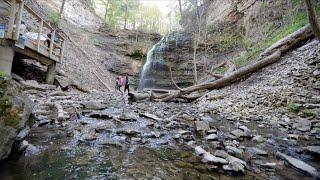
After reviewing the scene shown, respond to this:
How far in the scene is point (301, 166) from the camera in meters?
2.47

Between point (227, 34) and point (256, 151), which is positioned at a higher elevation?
point (227, 34)

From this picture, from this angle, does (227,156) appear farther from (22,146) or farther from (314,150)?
(22,146)

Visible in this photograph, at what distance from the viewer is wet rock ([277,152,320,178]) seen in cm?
232

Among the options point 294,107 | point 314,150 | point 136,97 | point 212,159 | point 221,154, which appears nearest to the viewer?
point 212,159

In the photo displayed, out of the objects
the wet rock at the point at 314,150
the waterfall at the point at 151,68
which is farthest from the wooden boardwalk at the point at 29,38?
the waterfall at the point at 151,68

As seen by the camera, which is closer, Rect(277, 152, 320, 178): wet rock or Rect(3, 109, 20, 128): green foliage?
Rect(3, 109, 20, 128): green foliage

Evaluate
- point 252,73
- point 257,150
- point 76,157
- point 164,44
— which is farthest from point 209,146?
point 164,44

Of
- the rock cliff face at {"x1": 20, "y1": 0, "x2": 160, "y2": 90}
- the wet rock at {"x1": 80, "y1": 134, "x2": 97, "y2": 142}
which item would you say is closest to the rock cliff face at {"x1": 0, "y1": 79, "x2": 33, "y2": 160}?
the wet rock at {"x1": 80, "y1": 134, "x2": 97, "y2": 142}

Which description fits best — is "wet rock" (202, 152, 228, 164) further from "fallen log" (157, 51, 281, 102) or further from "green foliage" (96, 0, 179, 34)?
"green foliage" (96, 0, 179, 34)

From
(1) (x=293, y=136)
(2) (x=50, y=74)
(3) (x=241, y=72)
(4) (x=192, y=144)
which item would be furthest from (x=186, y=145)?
(2) (x=50, y=74)

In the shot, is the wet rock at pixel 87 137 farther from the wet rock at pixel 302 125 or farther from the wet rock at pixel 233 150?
the wet rock at pixel 302 125

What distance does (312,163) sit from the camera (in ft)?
8.68

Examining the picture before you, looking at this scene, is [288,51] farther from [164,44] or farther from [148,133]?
[164,44]

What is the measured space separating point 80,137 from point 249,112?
4.72 meters
